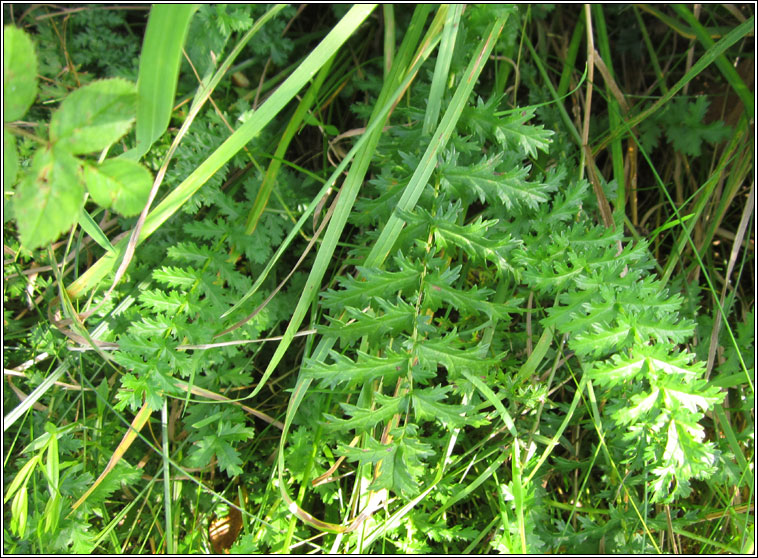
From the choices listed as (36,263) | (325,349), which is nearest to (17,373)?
(36,263)

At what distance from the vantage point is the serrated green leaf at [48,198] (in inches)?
36.5

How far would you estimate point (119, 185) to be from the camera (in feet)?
3.25

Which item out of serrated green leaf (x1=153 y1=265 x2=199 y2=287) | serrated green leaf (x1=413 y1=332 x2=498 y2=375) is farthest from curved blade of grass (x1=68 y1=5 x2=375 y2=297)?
serrated green leaf (x1=413 y1=332 x2=498 y2=375)

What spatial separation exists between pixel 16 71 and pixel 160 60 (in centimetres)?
32

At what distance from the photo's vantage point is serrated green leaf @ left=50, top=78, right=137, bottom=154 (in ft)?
3.21

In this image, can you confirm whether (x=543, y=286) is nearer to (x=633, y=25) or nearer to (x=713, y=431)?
(x=713, y=431)

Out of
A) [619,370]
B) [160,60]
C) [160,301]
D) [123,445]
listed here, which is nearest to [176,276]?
[160,301]

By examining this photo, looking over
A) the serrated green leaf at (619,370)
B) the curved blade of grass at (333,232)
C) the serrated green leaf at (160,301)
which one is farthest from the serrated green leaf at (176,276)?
the serrated green leaf at (619,370)

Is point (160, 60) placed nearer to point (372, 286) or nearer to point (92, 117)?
point (92, 117)

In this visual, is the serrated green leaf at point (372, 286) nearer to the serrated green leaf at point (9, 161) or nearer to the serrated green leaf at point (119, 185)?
the serrated green leaf at point (119, 185)

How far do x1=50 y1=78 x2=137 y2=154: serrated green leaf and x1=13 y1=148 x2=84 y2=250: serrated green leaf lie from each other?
0.10 ft

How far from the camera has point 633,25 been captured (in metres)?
2.20

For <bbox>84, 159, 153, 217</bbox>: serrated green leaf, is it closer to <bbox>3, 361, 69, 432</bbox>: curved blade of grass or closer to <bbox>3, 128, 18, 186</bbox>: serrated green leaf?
<bbox>3, 128, 18, 186</bbox>: serrated green leaf

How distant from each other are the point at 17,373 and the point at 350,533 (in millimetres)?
1259
